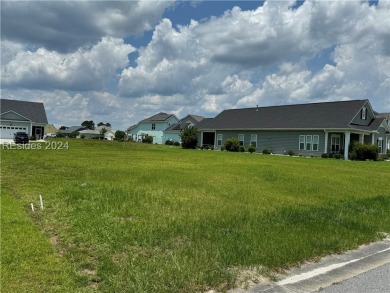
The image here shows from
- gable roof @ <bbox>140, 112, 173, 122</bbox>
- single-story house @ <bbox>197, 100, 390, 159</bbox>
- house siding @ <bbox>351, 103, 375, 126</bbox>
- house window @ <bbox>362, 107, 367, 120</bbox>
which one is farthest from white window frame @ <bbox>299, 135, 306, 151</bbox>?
gable roof @ <bbox>140, 112, 173, 122</bbox>

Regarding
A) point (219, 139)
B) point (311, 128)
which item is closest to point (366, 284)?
point (311, 128)

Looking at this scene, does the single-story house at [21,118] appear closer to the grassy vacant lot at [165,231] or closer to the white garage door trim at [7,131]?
the white garage door trim at [7,131]

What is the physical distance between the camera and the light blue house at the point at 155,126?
76875 mm

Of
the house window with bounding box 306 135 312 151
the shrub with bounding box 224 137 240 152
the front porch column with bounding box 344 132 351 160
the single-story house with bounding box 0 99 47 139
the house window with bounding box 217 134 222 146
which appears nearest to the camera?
the front porch column with bounding box 344 132 351 160

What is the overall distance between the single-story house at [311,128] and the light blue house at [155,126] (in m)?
27.5

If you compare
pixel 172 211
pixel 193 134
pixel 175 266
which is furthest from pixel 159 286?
pixel 193 134

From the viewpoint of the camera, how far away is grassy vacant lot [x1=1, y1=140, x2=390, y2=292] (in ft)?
15.7

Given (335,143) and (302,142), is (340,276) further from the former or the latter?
(302,142)

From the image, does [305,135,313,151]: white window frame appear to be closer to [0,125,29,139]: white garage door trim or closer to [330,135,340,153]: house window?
[330,135,340,153]: house window

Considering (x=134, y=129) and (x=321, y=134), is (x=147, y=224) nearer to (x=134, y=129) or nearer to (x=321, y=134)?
(x=321, y=134)

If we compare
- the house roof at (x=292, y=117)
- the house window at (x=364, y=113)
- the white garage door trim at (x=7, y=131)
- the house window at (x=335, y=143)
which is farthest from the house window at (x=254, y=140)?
the white garage door trim at (x=7, y=131)

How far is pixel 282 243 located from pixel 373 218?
3725 mm

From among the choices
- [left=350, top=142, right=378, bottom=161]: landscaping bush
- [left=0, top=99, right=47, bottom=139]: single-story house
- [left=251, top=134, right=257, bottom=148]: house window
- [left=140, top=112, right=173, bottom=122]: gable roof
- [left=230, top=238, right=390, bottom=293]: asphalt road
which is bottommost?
[left=230, top=238, right=390, bottom=293]: asphalt road

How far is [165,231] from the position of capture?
22.1 feet
